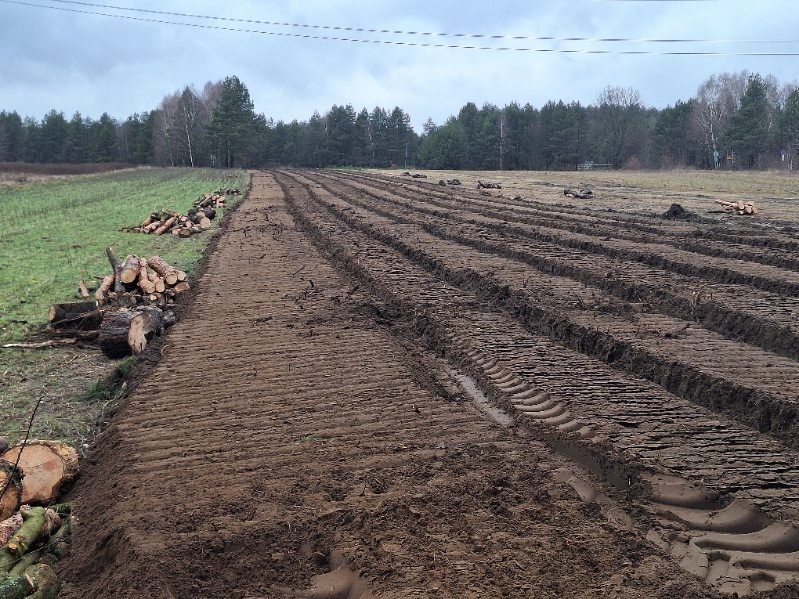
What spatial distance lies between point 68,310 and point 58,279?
405cm

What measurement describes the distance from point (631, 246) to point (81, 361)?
11.9 meters

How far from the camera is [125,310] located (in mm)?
8695

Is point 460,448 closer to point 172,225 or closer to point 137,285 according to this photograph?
point 137,285

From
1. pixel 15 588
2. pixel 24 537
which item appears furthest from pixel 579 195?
pixel 15 588

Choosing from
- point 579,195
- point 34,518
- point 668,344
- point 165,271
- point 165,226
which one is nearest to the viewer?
point 34,518

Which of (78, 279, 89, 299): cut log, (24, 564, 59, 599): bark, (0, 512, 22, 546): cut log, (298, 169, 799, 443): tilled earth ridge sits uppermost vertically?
(78, 279, 89, 299): cut log

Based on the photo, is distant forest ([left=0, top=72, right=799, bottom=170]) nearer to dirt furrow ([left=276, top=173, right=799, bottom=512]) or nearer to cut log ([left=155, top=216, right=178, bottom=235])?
cut log ([left=155, top=216, right=178, bottom=235])

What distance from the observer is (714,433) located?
213 inches

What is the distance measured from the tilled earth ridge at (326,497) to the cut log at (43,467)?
18cm

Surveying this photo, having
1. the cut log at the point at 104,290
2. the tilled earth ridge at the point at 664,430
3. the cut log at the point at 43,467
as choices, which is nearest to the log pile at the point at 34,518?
the cut log at the point at 43,467

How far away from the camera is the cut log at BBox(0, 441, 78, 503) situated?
4.65 meters

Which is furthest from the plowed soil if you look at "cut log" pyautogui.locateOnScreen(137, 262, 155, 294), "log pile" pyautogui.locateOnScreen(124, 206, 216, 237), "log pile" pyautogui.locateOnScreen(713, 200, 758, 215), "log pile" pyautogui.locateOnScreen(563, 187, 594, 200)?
"log pile" pyautogui.locateOnScreen(563, 187, 594, 200)

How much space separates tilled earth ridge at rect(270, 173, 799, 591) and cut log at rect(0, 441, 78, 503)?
4184mm

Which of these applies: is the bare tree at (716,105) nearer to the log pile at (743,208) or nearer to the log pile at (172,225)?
the log pile at (743,208)
